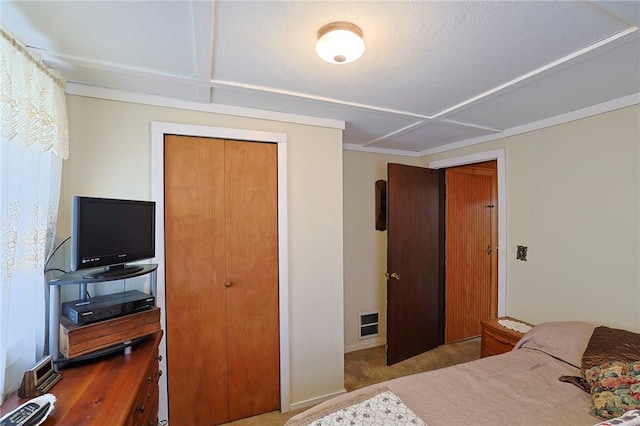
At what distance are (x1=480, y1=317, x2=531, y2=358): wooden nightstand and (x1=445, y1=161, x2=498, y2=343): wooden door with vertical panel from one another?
1013 millimetres

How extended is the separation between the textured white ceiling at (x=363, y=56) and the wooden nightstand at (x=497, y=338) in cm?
173

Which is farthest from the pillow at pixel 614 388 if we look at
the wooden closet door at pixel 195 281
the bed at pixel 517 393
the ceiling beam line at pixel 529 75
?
the wooden closet door at pixel 195 281

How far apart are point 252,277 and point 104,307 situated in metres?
0.97

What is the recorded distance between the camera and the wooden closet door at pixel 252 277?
2.18 meters

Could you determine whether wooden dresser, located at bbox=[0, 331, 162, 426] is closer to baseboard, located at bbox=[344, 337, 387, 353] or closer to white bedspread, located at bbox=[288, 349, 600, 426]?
white bedspread, located at bbox=[288, 349, 600, 426]

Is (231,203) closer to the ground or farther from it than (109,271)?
farther from it

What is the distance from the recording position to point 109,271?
4.95ft

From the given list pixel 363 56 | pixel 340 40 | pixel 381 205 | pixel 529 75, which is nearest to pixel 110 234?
pixel 340 40

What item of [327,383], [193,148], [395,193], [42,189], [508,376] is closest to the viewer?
[42,189]

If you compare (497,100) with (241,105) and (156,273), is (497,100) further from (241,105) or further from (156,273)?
(156,273)

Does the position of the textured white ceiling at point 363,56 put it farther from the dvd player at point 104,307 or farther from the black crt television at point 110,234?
the dvd player at point 104,307

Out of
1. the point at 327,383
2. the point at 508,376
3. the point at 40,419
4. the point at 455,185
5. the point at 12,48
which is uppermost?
the point at 12,48

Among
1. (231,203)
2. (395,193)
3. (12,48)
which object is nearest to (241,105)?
(231,203)

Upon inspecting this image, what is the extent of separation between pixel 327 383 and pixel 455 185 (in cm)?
265
